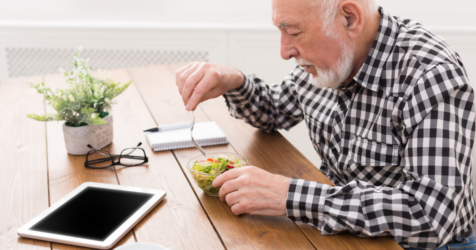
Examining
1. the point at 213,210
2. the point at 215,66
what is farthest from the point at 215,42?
the point at 213,210

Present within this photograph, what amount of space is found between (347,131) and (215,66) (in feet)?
1.51

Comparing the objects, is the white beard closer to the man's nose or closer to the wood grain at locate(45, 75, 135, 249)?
the man's nose

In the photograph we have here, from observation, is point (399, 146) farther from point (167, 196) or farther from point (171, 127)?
point (171, 127)

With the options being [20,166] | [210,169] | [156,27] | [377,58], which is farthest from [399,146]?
[156,27]

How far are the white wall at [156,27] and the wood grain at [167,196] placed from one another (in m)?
1.55

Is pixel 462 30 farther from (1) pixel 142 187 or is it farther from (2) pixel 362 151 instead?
(1) pixel 142 187

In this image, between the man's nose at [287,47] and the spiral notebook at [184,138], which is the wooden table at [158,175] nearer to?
the spiral notebook at [184,138]

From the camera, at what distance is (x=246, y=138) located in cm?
153

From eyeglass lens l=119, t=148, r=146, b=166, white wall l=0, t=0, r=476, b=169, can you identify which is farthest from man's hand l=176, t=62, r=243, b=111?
white wall l=0, t=0, r=476, b=169

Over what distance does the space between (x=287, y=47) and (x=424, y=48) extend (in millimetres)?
368

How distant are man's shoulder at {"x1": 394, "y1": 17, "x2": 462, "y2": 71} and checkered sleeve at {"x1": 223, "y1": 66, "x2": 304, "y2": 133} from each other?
43 centimetres

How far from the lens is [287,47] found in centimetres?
128

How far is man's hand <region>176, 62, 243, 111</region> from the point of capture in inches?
51.5

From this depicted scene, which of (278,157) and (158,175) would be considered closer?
(158,175)
